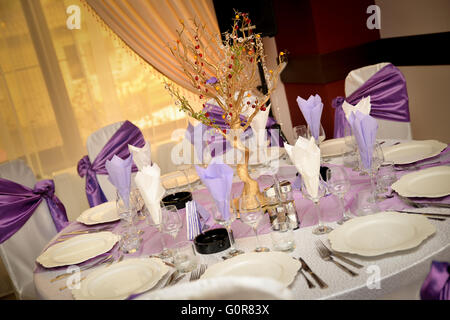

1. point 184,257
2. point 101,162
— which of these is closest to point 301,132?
point 184,257

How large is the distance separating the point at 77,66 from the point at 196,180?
2.45 metres

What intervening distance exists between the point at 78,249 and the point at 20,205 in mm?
958

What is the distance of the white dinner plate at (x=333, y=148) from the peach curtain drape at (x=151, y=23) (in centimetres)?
228

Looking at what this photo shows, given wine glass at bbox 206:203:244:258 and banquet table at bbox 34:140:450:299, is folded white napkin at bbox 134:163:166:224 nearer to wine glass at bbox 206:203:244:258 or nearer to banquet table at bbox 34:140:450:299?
banquet table at bbox 34:140:450:299

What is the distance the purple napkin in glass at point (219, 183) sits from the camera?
1510 mm

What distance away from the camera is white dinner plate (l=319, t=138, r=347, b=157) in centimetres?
237

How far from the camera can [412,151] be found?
2119mm

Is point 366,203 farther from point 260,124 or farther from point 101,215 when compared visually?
point 101,215

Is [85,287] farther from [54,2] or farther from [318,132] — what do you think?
[54,2]

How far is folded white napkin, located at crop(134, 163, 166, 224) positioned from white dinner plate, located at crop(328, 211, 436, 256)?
63 centimetres

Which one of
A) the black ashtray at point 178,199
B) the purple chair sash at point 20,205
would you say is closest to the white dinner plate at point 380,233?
the black ashtray at point 178,199

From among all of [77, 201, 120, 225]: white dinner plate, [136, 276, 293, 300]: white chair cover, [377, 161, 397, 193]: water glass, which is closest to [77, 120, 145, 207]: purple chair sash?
[77, 201, 120, 225]: white dinner plate
